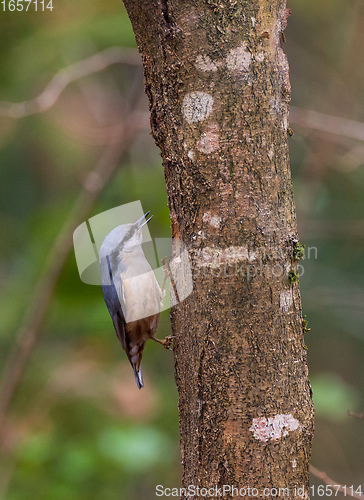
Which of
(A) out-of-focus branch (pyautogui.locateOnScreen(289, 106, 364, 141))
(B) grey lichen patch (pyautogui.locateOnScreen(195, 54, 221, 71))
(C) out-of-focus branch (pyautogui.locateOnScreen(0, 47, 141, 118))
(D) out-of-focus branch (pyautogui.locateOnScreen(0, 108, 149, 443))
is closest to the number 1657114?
(C) out-of-focus branch (pyautogui.locateOnScreen(0, 47, 141, 118))

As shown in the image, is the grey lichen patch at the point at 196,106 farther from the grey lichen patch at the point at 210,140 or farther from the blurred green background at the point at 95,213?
the blurred green background at the point at 95,213

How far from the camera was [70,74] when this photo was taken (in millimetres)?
3812

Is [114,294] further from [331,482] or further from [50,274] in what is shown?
[331,482]

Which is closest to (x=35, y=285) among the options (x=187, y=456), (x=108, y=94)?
(x=108, y=94)

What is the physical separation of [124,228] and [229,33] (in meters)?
1.58

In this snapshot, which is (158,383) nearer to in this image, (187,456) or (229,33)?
(187,456)

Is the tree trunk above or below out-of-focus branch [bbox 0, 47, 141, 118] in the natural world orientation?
below

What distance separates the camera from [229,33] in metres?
1.58

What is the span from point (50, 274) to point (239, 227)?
92.0 inches

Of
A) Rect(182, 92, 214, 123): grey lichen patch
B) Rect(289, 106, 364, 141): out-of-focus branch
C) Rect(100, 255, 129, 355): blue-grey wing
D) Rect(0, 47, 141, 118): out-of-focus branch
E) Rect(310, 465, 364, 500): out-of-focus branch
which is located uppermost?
Rect(0, 47, 141, 118): out-of-focus branch

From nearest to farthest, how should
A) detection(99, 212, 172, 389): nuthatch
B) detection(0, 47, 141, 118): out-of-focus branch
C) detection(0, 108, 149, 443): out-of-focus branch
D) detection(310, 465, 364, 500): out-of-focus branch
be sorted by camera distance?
detection(310, 465, 364, 500): out-of-focus branch → detection(99, 212, 172, 389): nuthatch → detection(0, 108, 149, 443): out-of-focus branch → detection(0, 47, 141, 118): out-of-focus branch

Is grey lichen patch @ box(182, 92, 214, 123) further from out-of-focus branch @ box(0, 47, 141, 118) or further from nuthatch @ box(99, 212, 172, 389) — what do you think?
out-of-focus branch @ box(0, 47, 141, 118)

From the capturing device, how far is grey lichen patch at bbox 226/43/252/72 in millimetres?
1587

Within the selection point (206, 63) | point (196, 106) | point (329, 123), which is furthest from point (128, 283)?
point (329, 123)
